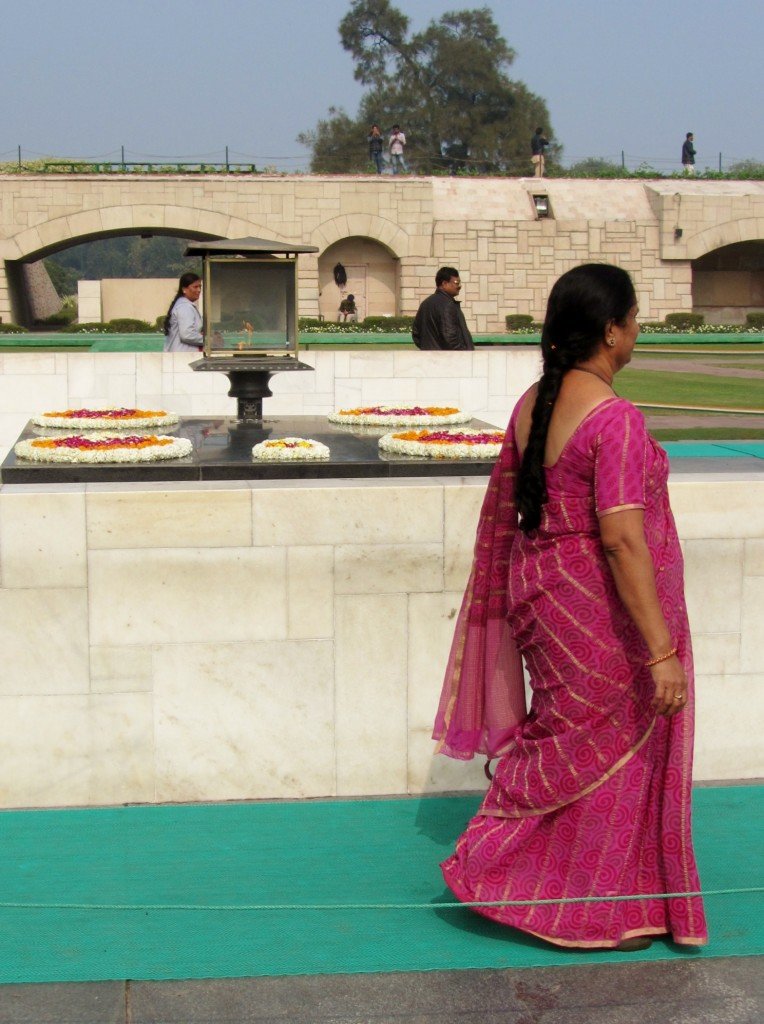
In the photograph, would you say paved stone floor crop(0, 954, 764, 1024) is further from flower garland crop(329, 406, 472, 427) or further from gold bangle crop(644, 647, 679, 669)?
flower garland crop(329, 406, 472, 427)

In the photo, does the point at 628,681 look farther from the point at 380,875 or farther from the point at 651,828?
the point at 380,875

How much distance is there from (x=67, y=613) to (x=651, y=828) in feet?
5.89

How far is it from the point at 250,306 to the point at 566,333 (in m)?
5.56

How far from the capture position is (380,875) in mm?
3328

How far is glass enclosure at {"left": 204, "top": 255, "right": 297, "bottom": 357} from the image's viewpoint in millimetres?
8094

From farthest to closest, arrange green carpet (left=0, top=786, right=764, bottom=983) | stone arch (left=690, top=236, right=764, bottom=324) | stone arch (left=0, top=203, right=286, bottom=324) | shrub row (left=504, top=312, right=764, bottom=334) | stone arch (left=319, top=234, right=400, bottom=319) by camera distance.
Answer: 1. stone arch (left=690, top=236, right=764, bottom=324)
2. stone arch (left=319, top=234, right=400, bottom=319)
3. stone arch (left=0, top=203, right=286, bottom=324)
4. shrub row (left=504, top=312, right=764, bottom=334)
5. green carpet (left=0, top=786, right=764, bottom=983)

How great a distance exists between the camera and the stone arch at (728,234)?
35.2 meters

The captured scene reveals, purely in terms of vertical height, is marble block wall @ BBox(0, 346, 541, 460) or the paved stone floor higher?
marble block wall @ BBox(0, 346, 541, 460)

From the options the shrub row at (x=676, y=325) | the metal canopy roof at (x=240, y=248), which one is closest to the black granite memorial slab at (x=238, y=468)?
the metal canopy roof at (x=240, y=248)

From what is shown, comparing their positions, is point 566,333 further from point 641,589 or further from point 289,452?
point 289,452

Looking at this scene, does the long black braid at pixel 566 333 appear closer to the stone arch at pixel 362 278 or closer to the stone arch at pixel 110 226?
the stone arch at pixel 110 226

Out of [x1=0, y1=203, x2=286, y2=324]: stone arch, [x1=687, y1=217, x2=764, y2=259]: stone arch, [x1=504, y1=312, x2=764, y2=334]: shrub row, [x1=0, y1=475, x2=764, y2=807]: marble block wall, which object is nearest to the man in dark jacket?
[x1=0, y1=475, x2=764, y2=807]: marble block wall

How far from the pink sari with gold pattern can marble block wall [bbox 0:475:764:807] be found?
3.06 feet

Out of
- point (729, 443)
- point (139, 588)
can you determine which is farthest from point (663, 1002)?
point (729, 443)
